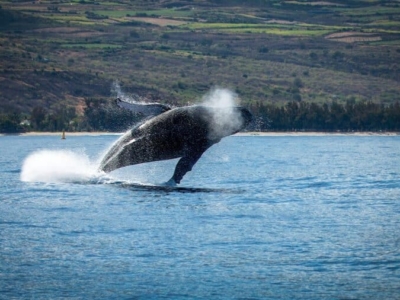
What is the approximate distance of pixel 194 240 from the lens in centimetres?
2888

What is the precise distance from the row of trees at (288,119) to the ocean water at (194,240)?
107 metres

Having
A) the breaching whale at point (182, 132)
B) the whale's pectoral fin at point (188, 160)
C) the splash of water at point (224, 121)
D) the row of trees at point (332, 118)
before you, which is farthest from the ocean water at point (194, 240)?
the row of trees at point (332, 118)

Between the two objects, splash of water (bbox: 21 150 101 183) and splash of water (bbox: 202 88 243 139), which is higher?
splash of water (bbox: 202 88 243 139)

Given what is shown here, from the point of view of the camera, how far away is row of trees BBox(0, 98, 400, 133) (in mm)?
152375

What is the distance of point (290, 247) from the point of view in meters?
27.7

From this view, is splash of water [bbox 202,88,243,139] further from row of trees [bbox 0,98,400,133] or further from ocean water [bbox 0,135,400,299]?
row of trees [bbox 0,98,400,133]

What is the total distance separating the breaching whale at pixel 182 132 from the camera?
3550 cm

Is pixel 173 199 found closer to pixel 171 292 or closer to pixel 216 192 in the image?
pixel 216 192

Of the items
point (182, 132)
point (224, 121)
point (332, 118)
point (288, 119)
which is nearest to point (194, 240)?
point (224, 121)

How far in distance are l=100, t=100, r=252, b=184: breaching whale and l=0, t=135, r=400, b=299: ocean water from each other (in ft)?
5.16

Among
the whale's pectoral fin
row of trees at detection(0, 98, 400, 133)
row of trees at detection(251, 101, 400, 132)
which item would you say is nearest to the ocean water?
the whale's pectoral fin

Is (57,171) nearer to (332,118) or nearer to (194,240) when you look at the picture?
(194,240)

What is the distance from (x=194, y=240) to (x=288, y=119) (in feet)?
414

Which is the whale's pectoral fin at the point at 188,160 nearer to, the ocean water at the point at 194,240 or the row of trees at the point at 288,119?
the ocean water at the point at 194,240
